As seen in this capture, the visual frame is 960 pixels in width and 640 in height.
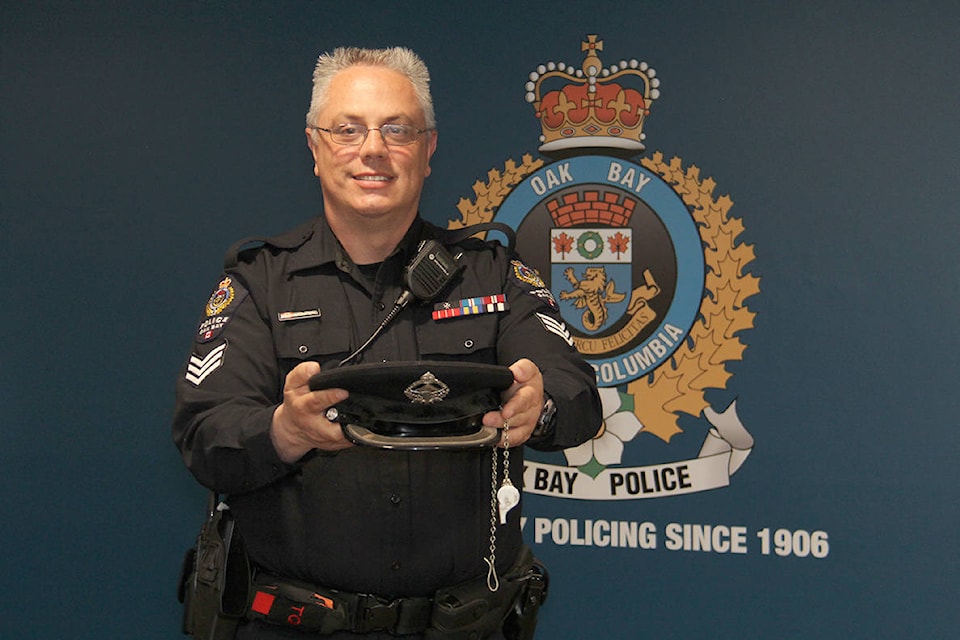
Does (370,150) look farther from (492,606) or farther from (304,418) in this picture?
(492,606)

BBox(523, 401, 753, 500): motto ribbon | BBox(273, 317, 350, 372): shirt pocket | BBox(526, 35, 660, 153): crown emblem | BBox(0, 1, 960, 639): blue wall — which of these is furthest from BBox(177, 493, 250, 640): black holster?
BBox(526, 35, 660, 153): crown emblem

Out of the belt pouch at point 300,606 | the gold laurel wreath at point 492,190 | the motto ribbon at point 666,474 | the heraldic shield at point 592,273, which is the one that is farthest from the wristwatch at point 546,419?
the gold laurel wreath at point 492,190

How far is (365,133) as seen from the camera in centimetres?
153

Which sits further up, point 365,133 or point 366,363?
point 365,133

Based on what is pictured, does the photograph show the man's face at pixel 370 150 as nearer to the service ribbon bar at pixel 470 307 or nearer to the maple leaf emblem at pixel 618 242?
the service ribbon bar at pixel 470 307

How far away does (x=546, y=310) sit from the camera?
1.60 meters

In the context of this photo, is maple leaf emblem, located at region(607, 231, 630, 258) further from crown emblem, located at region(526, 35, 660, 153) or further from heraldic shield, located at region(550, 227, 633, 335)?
crown emblem, located at region(526, 35, 660, 153)

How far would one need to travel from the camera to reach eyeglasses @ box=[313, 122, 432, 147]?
153 centimetres

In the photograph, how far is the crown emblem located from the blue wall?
0.12ft

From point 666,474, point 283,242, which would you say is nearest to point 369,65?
point 283,242

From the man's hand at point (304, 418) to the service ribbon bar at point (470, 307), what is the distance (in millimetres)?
379

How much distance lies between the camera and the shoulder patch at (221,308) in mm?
1513

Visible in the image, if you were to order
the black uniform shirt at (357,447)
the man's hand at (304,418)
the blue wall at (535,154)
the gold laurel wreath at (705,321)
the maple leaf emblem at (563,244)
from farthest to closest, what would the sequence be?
the maple leaf emblem at (563,244), the gold laurel wreath at (705,321), the blue wall at (535,154), the black uniform shirt at (357,447), the man's hand at (304,418)

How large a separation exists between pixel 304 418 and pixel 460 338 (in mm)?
409
